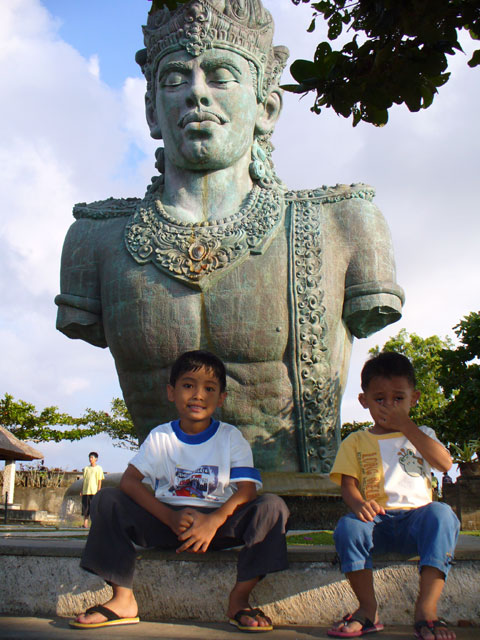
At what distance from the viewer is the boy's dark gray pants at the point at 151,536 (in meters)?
2.92

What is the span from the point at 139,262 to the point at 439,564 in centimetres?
312

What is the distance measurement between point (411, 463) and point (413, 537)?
0.38 meters

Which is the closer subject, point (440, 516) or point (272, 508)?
point (440, 516)

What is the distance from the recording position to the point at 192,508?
3.16m

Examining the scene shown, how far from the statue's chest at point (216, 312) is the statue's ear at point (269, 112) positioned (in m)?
1.23

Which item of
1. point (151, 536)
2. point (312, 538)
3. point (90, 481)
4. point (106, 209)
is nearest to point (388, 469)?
point (312, 538)

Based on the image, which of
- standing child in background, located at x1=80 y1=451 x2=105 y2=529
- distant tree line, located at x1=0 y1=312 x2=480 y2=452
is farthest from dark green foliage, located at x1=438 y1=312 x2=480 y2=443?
standing child in background, located at x1=80 y1=451 x2=105 y2=529

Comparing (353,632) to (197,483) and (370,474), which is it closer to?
(370,474)

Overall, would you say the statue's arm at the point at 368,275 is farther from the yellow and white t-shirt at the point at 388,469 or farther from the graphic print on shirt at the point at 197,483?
the graphic print on shirt at the point at 197,483

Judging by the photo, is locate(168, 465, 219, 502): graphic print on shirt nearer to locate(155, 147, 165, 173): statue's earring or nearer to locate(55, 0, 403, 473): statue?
locate(55, 0, 403, 473): statue

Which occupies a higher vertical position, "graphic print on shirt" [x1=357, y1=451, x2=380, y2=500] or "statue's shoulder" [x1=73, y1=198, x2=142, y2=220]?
"statue's shoulder" [x1=73, y1=198, x2=142, y2=220]

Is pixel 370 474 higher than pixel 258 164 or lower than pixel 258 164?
lower

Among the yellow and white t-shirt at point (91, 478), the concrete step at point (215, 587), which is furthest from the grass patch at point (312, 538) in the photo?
the yellow and white t-shirt at point (91, 478)

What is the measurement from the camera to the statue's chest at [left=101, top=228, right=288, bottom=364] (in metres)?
4.86
